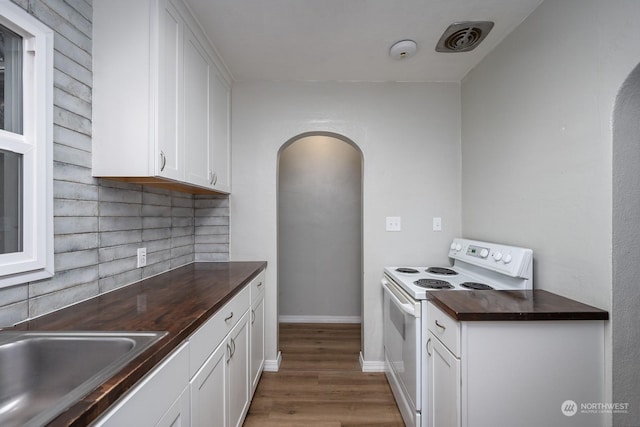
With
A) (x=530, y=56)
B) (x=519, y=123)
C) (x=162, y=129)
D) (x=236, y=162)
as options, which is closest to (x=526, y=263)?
(x=519, y=123)

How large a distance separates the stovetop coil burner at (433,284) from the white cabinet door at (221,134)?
1484 mm

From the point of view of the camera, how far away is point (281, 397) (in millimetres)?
2035

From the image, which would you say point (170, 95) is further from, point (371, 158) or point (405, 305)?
point (405, 305)

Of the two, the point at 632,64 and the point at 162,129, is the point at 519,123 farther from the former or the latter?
the point at 162,129

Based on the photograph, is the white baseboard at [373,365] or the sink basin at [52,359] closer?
the sink basin at [52,359]

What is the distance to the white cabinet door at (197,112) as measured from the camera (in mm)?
1609

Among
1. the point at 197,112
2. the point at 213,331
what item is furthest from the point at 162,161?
the point at 213,331

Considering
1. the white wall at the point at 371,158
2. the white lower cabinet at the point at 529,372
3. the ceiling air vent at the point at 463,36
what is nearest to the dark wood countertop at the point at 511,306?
the white lower cabinet at the point at 529,372

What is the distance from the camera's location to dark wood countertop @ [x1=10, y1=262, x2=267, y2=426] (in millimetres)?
614

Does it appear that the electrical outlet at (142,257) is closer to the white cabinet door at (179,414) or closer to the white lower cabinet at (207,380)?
the white lower cabinet at (207,380)

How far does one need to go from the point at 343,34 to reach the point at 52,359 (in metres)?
2.05

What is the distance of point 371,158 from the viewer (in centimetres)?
240

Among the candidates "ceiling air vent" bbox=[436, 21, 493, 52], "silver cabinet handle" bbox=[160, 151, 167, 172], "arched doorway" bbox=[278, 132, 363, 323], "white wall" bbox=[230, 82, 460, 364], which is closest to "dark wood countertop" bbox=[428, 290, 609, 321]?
"white wall" bbox=[230, 82, 460, 364]

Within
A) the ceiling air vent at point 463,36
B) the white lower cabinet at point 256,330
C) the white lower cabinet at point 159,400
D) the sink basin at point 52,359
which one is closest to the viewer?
the white lower cabinet at point 159,400
